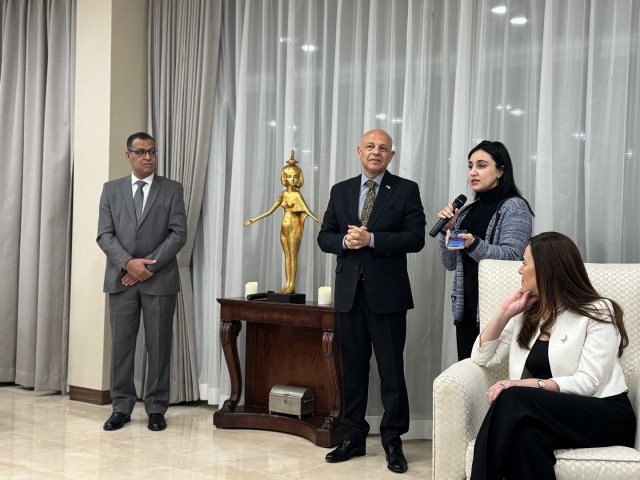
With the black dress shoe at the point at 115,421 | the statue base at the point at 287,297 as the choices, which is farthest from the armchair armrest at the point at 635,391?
the black dress shoe at the point at 115,421

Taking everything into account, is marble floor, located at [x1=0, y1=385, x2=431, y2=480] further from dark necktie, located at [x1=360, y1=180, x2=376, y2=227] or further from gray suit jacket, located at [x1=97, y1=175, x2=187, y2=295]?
dark necktie, located at [x1=360, y1=180, x2=376, y2=227]

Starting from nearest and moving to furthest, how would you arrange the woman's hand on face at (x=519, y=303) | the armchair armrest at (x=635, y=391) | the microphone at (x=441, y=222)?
the armchair armrest at (x=635, y=391) < the woman's hand on face at (x=519, y=303) < the microphone at (x=441, y=222)

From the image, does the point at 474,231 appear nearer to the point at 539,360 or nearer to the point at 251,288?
the point at 539,360

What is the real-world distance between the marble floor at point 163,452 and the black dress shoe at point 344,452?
0.11 ft

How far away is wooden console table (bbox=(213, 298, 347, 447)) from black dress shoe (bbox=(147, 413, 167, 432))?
0.29 metres

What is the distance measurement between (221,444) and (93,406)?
129 cm

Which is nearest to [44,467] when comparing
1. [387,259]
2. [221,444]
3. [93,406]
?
[221,444]

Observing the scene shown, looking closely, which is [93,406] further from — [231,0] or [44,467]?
[231,0]

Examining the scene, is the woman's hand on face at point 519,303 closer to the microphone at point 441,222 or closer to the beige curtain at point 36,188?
the microphone at point 441,222

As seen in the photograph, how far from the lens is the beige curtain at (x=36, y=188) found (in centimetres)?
509

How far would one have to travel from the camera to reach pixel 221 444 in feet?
12.6

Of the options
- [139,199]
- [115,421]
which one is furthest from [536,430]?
[139,199]

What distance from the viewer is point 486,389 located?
2.66 metres

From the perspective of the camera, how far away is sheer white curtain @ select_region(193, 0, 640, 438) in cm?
355
